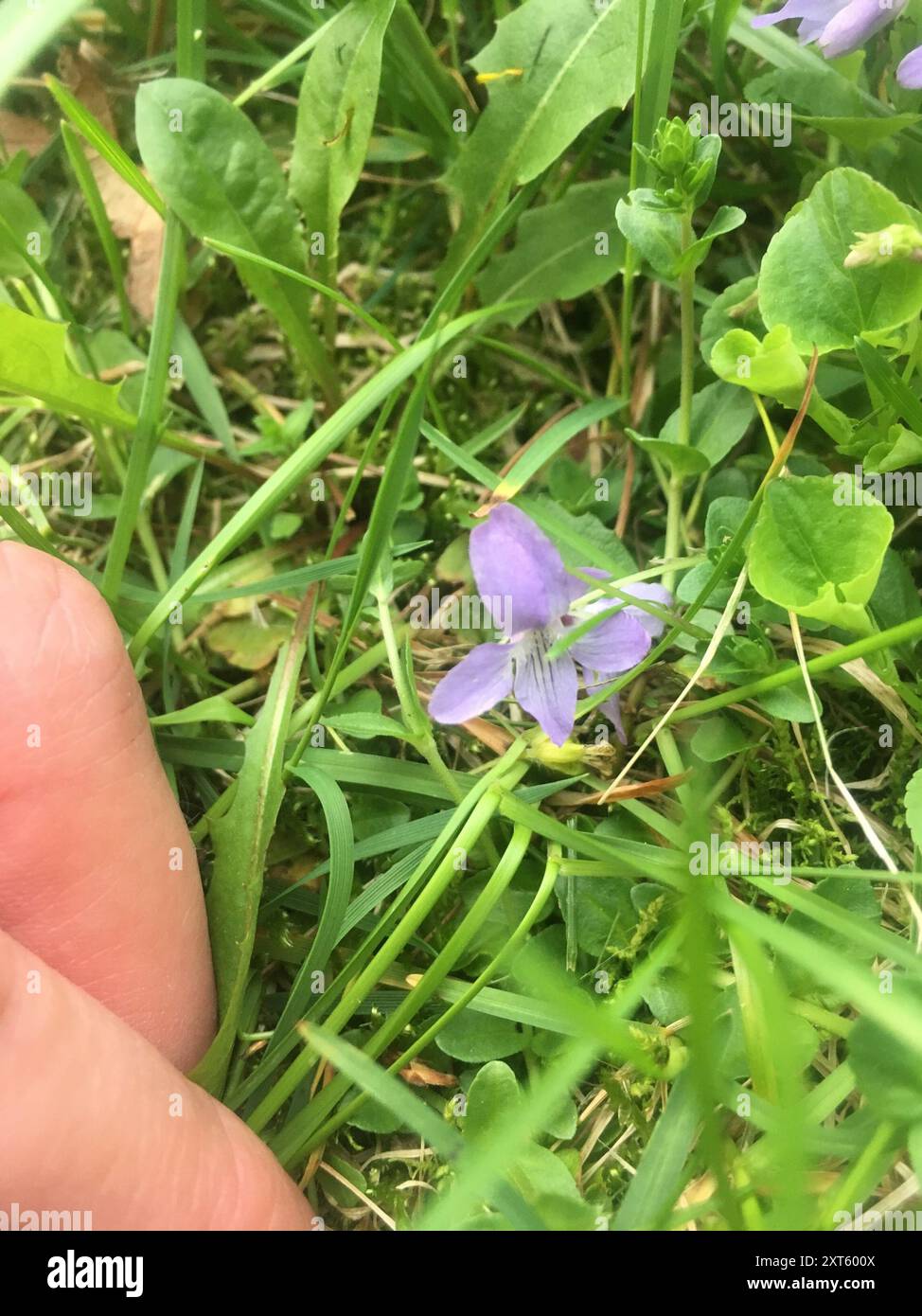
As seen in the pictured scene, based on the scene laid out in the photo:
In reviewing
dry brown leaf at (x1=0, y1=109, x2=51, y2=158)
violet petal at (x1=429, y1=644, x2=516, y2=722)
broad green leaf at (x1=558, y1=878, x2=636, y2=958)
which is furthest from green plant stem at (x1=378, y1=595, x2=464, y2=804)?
dry brown leaf at (x1=0, y1=109, x2=51, y2=158)

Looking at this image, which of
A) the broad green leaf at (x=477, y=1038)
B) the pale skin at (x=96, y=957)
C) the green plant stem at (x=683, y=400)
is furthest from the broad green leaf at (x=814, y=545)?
the pale skin at (x=96, y=957)

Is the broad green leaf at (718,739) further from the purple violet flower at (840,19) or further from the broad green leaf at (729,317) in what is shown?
the purple violet flower at (840,19)

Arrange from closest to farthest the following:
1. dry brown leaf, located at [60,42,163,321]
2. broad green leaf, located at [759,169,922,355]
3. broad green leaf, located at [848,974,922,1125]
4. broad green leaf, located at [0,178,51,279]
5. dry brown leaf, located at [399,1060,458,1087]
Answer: broad green leaf, located at [848,974,922,1125] < broad green leaf, located at [759,169,922,355] < dry brown leaf, located at [399,1060,458,1087] < broad green leaf, located at [0,178,51,279] < dry brown leaf, located at [60,42,163,321]

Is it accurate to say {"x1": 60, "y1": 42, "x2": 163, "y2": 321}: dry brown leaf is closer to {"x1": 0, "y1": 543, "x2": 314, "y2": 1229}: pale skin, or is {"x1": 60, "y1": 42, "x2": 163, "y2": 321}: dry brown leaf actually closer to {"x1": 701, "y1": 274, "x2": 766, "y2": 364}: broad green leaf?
{"x1": 0, "y1": 543, "x2": 314, "y2": 1229}: pale skin

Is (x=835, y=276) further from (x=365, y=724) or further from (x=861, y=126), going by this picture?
(x=365, y=724)

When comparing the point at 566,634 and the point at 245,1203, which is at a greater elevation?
the point at 566,634
